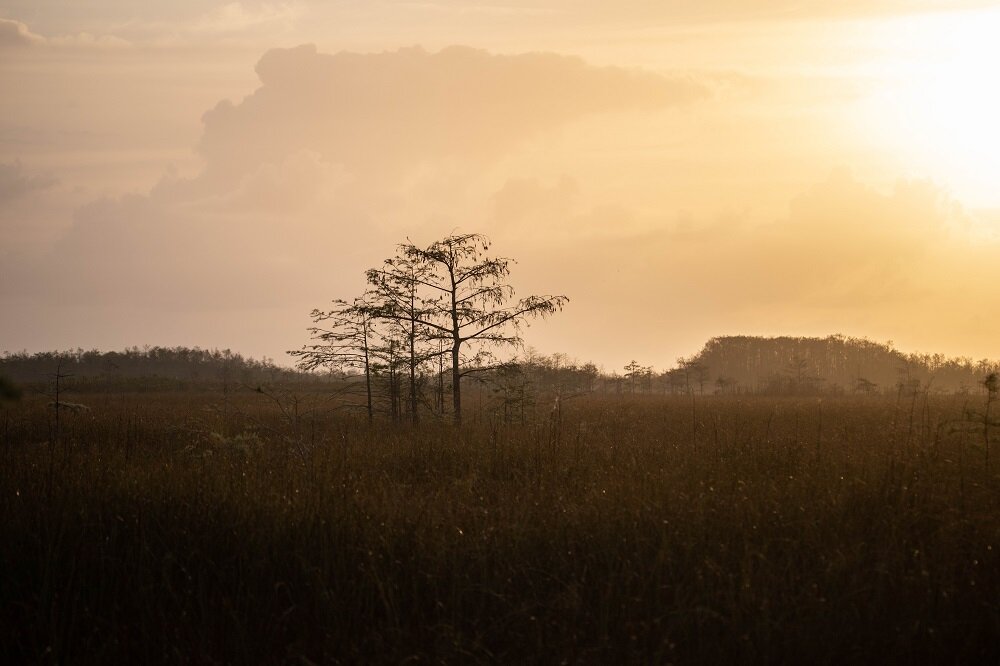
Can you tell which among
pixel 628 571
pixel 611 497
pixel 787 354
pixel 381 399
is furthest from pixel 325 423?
pixel 787 354

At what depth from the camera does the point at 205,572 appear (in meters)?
5.22

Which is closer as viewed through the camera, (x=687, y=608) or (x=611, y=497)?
(x=687, y=608)

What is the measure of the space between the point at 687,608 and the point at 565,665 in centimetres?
97

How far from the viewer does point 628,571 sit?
4.94 m

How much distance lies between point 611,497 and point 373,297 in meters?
11.0

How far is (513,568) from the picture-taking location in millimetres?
5062

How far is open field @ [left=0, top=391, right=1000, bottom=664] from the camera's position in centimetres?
430

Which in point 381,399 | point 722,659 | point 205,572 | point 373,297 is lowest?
point 722,659

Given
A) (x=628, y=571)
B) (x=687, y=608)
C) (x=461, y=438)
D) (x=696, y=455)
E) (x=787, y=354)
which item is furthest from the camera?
(x=787, y=354)

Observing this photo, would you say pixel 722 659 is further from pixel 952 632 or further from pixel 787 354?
pixel 787 354

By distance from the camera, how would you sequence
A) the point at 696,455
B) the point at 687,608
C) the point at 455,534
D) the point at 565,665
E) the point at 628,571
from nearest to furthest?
1. the point at 565,665
2. the point at 687,608
3. the point at 628,571
4. the point at 455,534
5. the point at 696,455

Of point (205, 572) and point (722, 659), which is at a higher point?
point (205, 572)

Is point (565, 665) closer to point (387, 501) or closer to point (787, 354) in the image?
point (387, 501)

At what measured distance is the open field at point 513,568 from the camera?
4.30 metres
